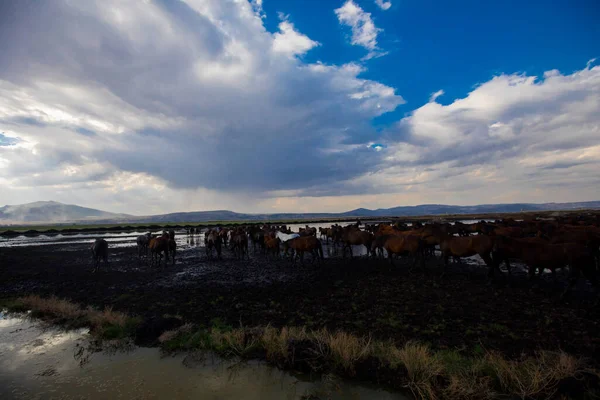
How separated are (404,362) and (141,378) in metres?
5.21

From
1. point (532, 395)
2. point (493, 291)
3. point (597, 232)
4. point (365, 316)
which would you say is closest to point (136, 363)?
point (365, 316)

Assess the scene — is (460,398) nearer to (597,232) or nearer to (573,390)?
(573,390)

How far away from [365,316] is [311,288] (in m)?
4.12

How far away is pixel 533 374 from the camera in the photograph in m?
4.66

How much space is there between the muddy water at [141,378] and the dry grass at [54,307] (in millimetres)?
2184

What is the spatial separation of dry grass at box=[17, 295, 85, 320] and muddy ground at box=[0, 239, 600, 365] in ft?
3.63

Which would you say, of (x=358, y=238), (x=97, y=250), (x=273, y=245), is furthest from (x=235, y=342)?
(x=97, y=250)

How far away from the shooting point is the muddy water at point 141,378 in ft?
17.0

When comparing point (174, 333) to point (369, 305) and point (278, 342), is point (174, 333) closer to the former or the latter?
→ point (278, 342)

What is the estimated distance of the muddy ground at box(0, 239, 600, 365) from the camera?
7.11 m

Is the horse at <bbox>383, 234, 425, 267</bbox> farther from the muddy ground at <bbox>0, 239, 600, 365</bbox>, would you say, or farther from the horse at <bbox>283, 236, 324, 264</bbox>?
the horse at <bbox>283, 236, 324, 264</bbox>

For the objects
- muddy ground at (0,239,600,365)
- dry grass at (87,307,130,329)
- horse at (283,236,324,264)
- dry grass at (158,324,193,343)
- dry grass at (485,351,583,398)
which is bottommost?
muddy ground at (0,239,600,365)

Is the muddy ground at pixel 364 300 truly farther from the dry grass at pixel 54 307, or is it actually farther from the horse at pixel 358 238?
the horse at pixel 358 238

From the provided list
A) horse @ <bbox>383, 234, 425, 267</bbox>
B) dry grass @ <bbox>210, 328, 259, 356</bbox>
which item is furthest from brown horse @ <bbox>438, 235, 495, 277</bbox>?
dry grass @ <bbox>210, 328, 259, 356</bbox>
